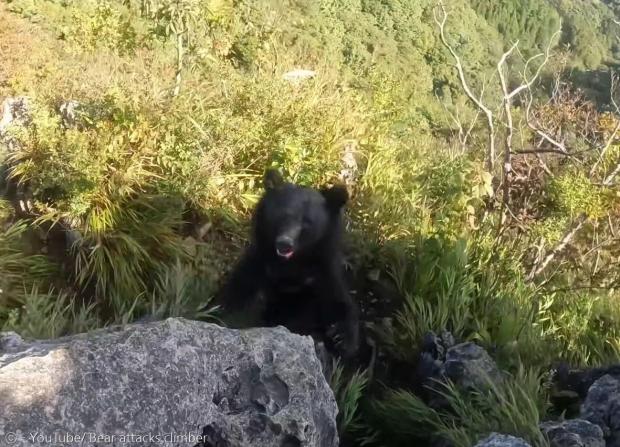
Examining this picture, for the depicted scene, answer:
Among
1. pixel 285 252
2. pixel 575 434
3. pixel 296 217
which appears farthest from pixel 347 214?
pixel 575 434

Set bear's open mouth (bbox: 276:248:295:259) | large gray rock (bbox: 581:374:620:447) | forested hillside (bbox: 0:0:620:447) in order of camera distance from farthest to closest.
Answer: forested hillside (bbox: 0:0:620:447)
bear's open mouth (bbox: 276:248:295:259)
large gray rock (bbox: 581:374:620:447)

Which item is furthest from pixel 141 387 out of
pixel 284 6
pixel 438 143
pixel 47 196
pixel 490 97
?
pixel 284 6

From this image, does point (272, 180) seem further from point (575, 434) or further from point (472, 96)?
point (472, 96)

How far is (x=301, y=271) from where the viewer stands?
185 inches

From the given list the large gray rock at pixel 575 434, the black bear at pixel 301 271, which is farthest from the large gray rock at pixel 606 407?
the black bear at pixel 301 271

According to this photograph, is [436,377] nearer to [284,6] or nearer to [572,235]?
[572,235]

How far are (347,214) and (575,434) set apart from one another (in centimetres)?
331

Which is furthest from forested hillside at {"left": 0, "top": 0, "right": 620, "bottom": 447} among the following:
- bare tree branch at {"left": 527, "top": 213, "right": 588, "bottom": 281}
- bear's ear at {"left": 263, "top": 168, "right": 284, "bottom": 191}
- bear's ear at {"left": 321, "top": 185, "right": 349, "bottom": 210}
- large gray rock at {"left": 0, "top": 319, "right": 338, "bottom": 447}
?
large gray rock at {"left": 0, "top": 319, "right": 338, "bottom": 447}

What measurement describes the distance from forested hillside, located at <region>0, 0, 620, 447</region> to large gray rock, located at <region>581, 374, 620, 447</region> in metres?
0.31

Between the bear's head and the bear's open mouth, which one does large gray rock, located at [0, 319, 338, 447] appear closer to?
the bear's open mouth

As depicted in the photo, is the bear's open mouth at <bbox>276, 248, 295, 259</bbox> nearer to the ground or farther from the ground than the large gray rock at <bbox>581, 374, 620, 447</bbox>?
farther from the ground

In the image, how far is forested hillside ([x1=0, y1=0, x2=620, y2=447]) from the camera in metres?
4.92

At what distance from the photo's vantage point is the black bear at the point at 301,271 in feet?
14.9

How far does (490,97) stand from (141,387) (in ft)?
47.9
